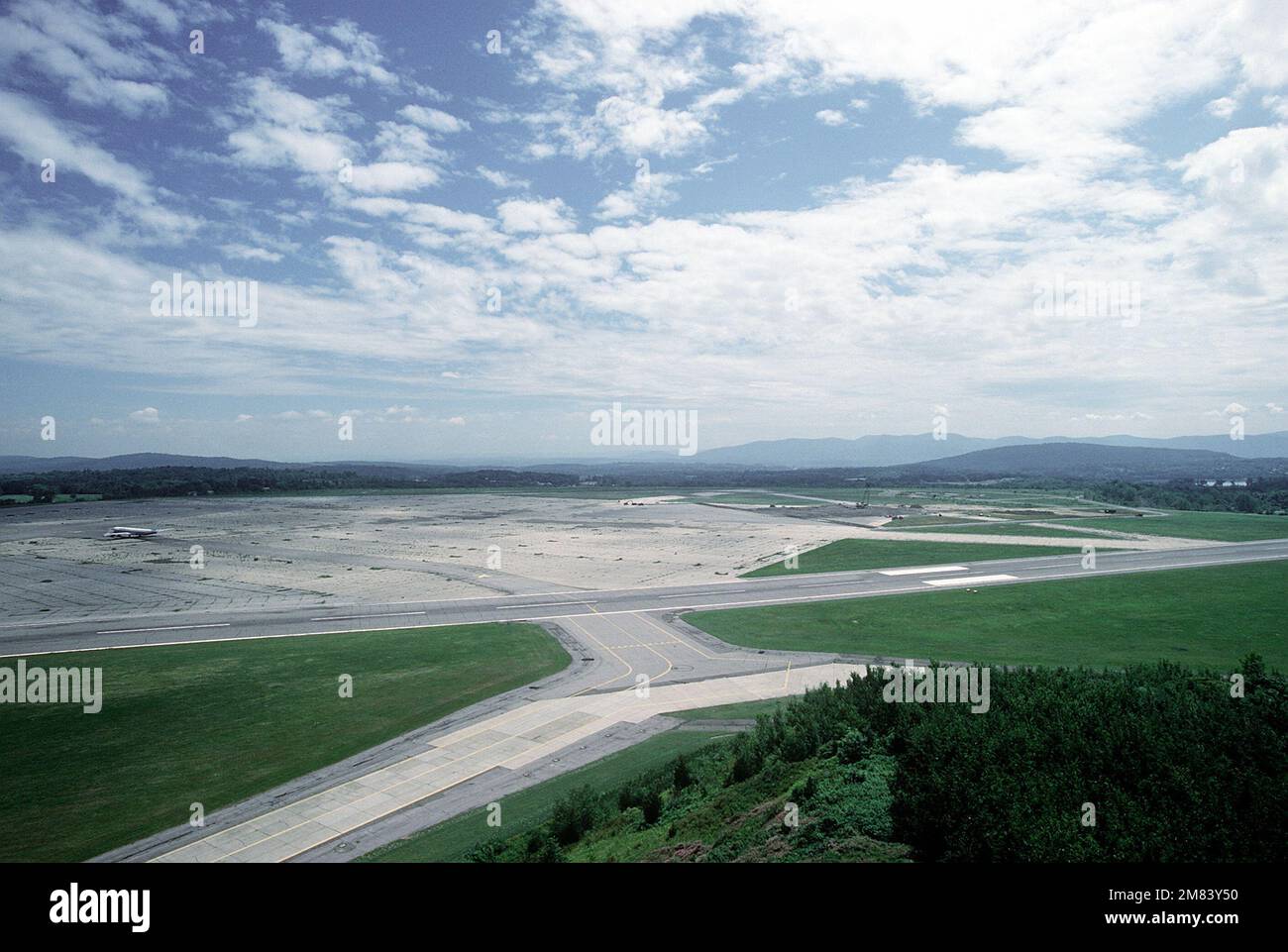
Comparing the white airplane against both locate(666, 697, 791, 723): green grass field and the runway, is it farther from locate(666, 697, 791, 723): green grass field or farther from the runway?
locate(666, 697, 791, 723): green grass field

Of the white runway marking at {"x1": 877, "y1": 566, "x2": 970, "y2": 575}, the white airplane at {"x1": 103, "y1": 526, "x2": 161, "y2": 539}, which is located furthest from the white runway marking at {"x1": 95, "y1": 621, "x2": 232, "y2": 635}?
the white airplane at {"x1": 103, "y1": 526, "x2": 161, "y2": 539}

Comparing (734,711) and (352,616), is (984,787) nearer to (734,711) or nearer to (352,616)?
(734,711)

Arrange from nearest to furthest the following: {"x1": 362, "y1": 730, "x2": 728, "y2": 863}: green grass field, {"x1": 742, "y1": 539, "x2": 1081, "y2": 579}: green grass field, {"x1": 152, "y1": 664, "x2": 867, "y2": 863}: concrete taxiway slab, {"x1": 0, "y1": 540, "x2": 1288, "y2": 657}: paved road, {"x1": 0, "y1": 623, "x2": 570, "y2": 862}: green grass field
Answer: {"x1": 362, "y1": 730, "x2": 728, "y2": 863}: green grass field → {"x1": 152, "y1": 664, "x2": 867, "y2": 863}: concrete taxiway slab → {"x1": 0, "y1": 623, "x2": 570, "y2": 862}: green grass field → {"x1": 0, "y1": 540, "x2": 1288, "y2": 657}: paved road → {"x1": 742, "y1": 539, "x2": 1081, "y2": 579}: green grass field

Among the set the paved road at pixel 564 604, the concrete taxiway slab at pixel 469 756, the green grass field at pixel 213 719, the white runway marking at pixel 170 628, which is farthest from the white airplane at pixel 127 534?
the concrete taxiway slab at pixel 469 756

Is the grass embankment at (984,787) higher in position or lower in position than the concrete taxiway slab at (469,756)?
higher

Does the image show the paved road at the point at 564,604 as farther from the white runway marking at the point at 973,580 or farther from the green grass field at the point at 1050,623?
the green grass field at the point at 1050,623

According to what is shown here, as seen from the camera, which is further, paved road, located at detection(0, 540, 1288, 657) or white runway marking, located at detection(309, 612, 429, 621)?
white runway marking, located at detection(309, 612, 429, 621)
